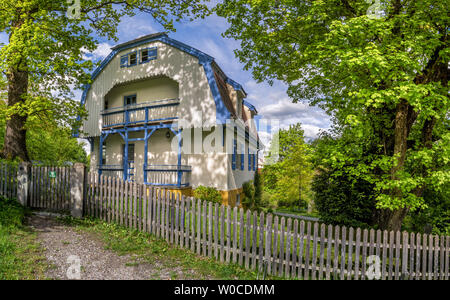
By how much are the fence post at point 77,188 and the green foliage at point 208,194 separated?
535 cm

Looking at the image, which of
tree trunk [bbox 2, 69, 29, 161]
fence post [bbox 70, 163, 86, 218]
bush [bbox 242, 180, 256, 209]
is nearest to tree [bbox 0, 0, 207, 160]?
tree trunk [bbox 2, 69, 29, 161]

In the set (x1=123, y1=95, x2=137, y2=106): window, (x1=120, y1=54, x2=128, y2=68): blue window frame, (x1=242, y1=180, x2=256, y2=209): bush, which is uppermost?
(x1=120, y1=54, x2=128, y2=68): blue window frame

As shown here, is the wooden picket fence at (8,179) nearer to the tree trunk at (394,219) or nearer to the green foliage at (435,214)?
the tree trunk at (394,219)

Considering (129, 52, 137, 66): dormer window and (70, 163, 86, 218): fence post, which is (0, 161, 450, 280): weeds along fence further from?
(129, 52, 137, 66): dormer window

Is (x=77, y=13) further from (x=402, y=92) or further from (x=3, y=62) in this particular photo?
(x=402, y=92)

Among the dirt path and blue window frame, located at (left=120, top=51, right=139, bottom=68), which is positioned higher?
blue window frame, located at (left=120, top=51, right=139, bottom=68)

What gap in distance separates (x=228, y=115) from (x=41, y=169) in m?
8.43

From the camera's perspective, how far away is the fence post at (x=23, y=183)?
985 cm

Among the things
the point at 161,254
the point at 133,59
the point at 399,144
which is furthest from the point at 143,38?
the point at 399,144

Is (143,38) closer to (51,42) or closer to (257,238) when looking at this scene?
(51,42)

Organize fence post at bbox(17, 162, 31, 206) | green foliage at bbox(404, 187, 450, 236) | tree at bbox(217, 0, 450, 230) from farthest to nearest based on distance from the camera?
green foliage at bbox(404, 187, 450, 236) → fence post at bbox(17, 162, 31, 206) → tree at bbox(217, 0, 450, 230)

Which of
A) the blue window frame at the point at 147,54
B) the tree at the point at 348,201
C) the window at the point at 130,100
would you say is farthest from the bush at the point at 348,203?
the window at the point at 130,100

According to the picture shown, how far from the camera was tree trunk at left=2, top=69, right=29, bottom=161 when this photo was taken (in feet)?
38.1

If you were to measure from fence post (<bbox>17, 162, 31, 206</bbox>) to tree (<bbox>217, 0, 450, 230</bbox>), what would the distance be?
10.9m
